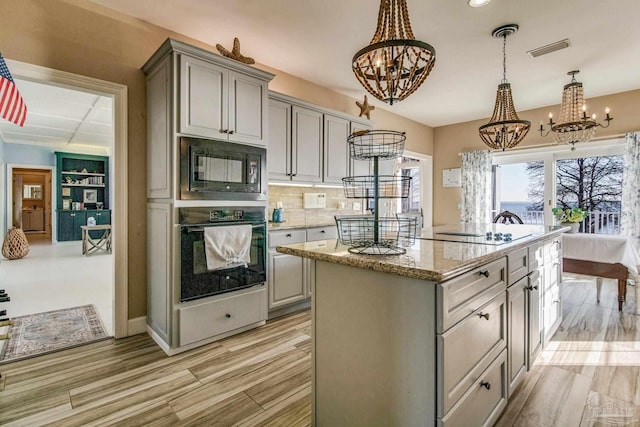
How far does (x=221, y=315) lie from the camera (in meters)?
2.58

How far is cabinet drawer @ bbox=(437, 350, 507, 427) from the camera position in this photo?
3.99 ft

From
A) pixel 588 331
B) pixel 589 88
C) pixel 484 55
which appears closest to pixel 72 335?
pixel 588 331

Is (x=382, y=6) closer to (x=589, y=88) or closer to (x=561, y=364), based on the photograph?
(x=561, y=364)

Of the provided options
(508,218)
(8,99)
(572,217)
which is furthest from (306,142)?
(508,218)

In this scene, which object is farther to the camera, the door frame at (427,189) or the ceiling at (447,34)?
the door frame at (427,189)

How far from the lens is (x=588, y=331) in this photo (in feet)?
9.15

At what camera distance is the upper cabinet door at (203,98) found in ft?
7.68

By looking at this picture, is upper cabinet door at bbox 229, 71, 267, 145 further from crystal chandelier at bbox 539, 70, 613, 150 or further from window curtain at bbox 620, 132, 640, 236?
window curtain at bbox 620, 132, 640, 236

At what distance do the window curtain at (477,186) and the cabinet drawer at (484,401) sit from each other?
4392 mm

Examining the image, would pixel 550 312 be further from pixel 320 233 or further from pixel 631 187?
pixel 631 187

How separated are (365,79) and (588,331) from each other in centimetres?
296

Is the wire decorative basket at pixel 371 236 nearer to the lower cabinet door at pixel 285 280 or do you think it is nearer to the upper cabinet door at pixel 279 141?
the lower cabinet door at pixel 285 280

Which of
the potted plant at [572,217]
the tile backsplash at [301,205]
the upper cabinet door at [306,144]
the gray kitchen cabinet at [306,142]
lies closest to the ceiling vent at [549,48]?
the potted plant at [572,217]

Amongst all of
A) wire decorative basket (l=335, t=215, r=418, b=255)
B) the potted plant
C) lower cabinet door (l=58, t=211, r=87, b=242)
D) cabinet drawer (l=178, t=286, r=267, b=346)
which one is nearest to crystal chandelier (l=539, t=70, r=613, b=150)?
the potted plant
